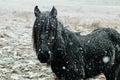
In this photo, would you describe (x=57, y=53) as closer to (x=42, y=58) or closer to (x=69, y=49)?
(x=69, y=49)

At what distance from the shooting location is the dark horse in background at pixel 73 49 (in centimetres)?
445

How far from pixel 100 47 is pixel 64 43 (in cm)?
96

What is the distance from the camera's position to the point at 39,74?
25.4ft

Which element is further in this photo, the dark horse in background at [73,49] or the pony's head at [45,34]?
the dark horse in background at [73,49]

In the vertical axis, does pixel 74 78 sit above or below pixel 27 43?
above

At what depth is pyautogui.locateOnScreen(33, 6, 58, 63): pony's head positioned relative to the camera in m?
4.35

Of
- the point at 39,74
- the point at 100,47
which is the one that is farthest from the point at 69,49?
the point at 39,74

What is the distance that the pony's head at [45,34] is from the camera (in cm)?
435

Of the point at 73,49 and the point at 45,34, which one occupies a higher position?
the point at 45,34

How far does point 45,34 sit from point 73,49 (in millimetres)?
773

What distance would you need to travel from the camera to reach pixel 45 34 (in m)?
4.41

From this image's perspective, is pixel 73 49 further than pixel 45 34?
Yes

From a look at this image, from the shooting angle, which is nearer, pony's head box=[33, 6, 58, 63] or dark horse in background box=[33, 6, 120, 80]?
pony's head box=[33, 6, 58, 63]

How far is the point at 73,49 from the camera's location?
16.5ft
